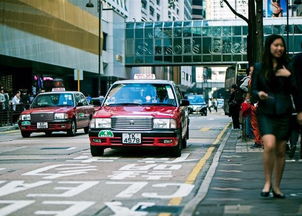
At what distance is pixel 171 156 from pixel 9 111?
18.3m

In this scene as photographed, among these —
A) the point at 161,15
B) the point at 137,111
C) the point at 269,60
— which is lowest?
the point at 137,111

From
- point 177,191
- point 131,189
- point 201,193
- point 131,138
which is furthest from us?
point 131,138

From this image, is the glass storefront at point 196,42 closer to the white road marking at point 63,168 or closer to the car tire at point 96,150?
the car tire at point 96,150

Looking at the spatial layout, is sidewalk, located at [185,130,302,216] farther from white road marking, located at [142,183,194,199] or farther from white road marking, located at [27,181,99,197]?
white road marking, located at [27,181,99,197]

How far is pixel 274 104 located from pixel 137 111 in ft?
19.3

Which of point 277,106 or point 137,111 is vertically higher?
point 277,106

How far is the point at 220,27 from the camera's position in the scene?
218 feet

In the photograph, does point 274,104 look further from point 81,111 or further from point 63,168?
point 81,111

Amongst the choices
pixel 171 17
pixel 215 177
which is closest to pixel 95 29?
pixel 215 177

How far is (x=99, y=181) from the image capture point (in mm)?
9156

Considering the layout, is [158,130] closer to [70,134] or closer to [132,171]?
[132,171]

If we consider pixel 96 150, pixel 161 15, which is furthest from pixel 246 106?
pixel 161 15

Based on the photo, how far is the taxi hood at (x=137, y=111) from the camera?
41.4ft

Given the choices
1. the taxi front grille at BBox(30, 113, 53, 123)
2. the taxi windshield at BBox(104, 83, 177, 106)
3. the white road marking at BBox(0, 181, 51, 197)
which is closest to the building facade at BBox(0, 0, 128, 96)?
the taxi front grille at BBox(30, 113, 53, 123)
